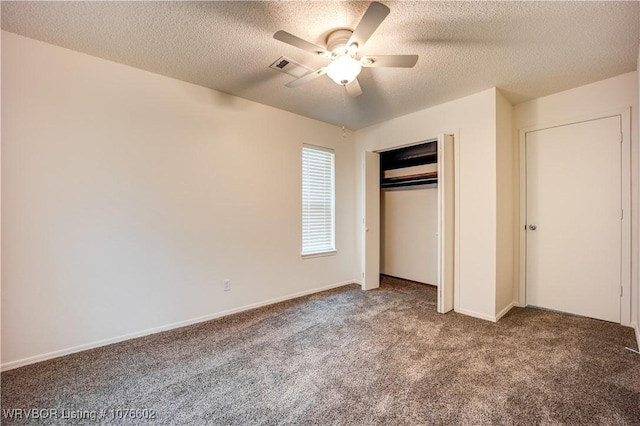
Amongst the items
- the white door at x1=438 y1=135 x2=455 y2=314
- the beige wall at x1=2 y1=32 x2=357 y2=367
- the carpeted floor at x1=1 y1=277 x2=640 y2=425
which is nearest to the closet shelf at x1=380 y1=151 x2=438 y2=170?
the white door at x1=438 y1=135 x2=455 y2=314

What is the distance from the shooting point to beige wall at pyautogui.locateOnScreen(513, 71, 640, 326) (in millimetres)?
2697

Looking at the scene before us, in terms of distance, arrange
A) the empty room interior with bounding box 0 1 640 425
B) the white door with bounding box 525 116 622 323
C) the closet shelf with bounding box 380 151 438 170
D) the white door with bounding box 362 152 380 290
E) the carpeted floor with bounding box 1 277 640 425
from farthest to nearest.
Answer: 1. the closet shelf with bounding box 380 151 438 170
2. the white door with bounding box 362 152 380 290
3. the white door with bounding box 525 116 622 323
4. the empty room interior with bounding box 0 1 640 425
5. the carpeted floor with bounding box 1 277 640 425

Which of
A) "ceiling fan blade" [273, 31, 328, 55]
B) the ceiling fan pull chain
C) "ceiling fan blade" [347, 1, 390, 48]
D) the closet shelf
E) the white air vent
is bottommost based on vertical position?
the closet shelf

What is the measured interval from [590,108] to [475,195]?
1.44m

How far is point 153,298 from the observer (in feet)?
8.80

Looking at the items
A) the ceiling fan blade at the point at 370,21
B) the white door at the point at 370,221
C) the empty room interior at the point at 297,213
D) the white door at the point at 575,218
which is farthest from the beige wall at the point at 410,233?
the ceiling fan blade at the point at 370,21

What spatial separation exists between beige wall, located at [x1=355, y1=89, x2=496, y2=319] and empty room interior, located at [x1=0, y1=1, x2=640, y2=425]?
0.02m

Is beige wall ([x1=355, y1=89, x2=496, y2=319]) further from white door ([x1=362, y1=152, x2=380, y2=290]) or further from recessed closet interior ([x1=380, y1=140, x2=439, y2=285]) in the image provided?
white door ([x1=362, y1=152, x2=380, y2=290])

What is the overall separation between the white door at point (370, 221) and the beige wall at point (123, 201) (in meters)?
1.20

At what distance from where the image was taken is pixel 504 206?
3199 millimetres

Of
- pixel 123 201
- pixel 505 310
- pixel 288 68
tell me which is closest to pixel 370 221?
pixel 505 310

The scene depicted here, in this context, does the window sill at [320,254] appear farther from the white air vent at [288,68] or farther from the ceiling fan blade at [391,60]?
the ceiling fan blade at [391,60]

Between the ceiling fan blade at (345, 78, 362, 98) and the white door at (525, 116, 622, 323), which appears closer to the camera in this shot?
the ceiling fan blade at (345, 78, 362, 98)

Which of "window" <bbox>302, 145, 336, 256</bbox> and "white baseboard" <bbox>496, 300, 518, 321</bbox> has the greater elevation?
"window" <bbox>302, 145, 336, 256</bbox>
